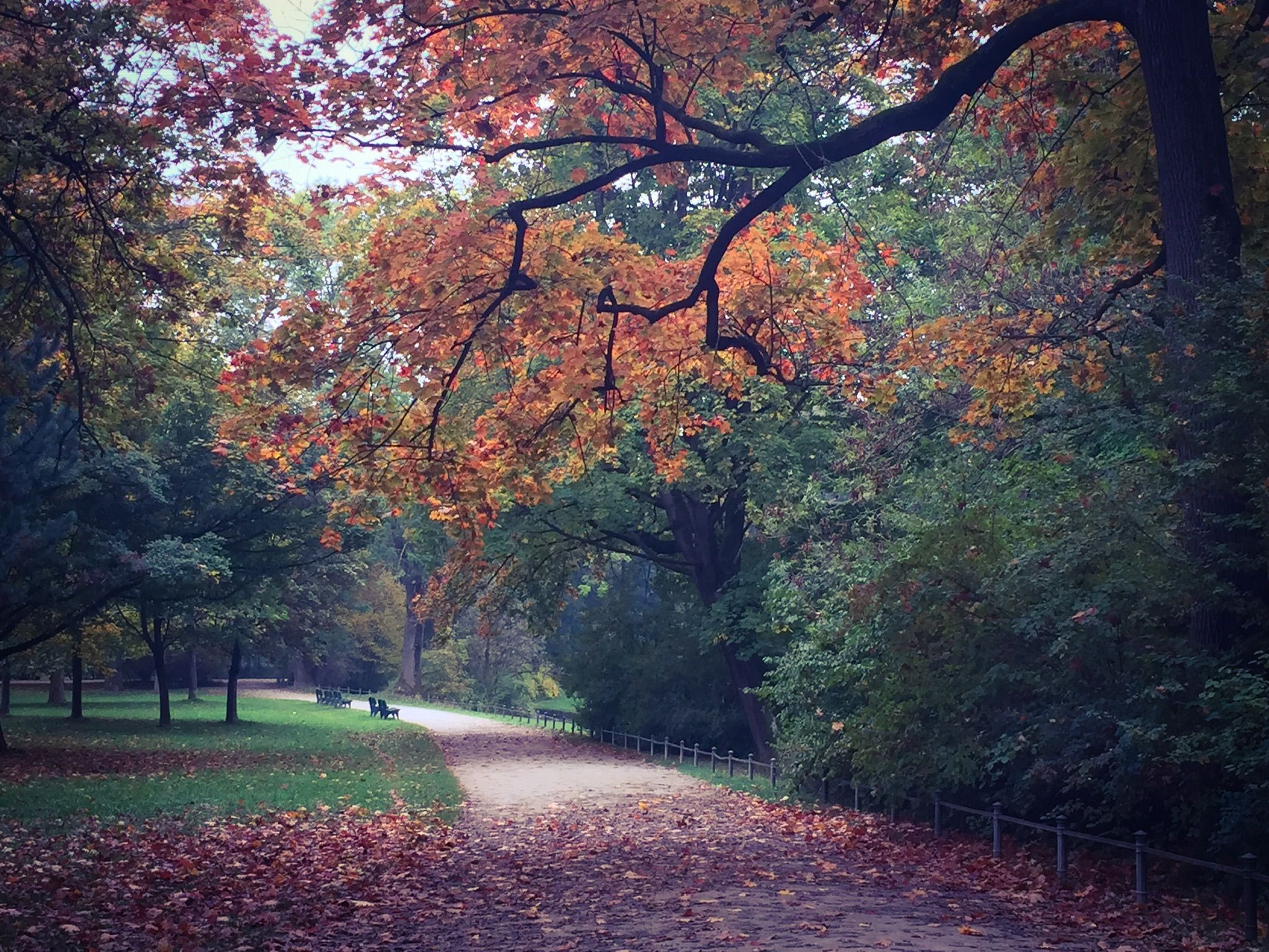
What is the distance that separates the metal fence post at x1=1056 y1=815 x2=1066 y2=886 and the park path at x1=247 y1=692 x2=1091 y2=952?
89cm

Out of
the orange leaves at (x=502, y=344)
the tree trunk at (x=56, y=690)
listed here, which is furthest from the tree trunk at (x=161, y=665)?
the orange leaves at (x=502, y=344)

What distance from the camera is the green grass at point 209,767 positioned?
1789 cm

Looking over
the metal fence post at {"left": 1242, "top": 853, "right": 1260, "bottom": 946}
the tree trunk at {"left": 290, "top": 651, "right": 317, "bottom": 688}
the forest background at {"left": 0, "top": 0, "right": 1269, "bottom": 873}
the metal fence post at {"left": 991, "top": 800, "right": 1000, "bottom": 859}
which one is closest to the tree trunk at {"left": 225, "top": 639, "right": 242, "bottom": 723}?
the forest background at {"left": 0, "top": 0, "right": 1269, "bottom": 873}

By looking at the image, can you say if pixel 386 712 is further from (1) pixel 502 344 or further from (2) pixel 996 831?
(2) pixel 996 831

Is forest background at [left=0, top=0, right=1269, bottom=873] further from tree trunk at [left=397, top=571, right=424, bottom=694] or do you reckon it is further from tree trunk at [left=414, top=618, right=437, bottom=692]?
tree trunk at [left=414, top=618, right=437, bottom=692]

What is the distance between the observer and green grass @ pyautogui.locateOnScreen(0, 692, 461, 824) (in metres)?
17.9

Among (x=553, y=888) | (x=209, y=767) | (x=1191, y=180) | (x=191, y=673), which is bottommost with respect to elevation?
(x=191, y=673)

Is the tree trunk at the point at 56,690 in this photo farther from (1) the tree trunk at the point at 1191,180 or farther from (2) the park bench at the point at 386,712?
(1) the tree trunk at the point at 1191,180

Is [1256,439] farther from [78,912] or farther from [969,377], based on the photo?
[78,912]

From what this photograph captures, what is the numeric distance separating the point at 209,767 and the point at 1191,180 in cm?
2146

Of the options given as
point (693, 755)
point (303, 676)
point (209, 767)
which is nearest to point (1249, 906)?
point (693, 755)

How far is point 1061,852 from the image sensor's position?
11.1 m

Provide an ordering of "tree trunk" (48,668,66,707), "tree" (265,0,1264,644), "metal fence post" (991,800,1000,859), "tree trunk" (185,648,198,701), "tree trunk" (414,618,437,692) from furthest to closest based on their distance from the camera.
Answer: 1. "tree trunk" (414,618,437,692)
2. "tree trunk" (185,648,198,701)
3. "tree trunk" (48,668,66,707)
4. "metal fence post" (991,800,1000,859)
5. "tree" (265,0,1264,644)

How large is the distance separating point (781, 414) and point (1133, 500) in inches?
465
